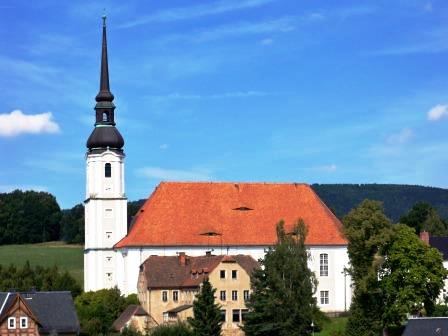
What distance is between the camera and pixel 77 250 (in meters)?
117

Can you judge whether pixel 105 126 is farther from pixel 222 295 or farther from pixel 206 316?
pixel 206 316

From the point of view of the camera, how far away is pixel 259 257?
7625cm

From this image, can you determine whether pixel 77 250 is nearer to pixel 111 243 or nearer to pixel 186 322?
pixel 111 243

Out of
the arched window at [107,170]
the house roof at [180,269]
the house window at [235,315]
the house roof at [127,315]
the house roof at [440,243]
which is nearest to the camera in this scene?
the house roof at [127,315]

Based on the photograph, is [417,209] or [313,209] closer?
[313,209]

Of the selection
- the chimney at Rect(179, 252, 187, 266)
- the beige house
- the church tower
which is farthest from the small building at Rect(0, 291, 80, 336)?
the church tower

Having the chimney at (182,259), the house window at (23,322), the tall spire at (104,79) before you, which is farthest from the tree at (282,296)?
the tall spire at (104,79)

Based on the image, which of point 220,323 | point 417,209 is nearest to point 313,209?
point 220,323

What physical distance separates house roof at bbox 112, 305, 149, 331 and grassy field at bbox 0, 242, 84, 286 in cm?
2400

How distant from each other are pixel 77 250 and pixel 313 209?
44517 mm

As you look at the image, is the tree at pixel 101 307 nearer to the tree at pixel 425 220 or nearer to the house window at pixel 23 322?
the house window at pixel 23 322

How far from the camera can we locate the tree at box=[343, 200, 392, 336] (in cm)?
6319

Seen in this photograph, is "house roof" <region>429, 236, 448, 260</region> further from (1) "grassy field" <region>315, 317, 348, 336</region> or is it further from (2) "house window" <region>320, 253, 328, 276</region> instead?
(1) "grassy field" <region>315, 317, 348, 336</region>

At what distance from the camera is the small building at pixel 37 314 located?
2416 inches
